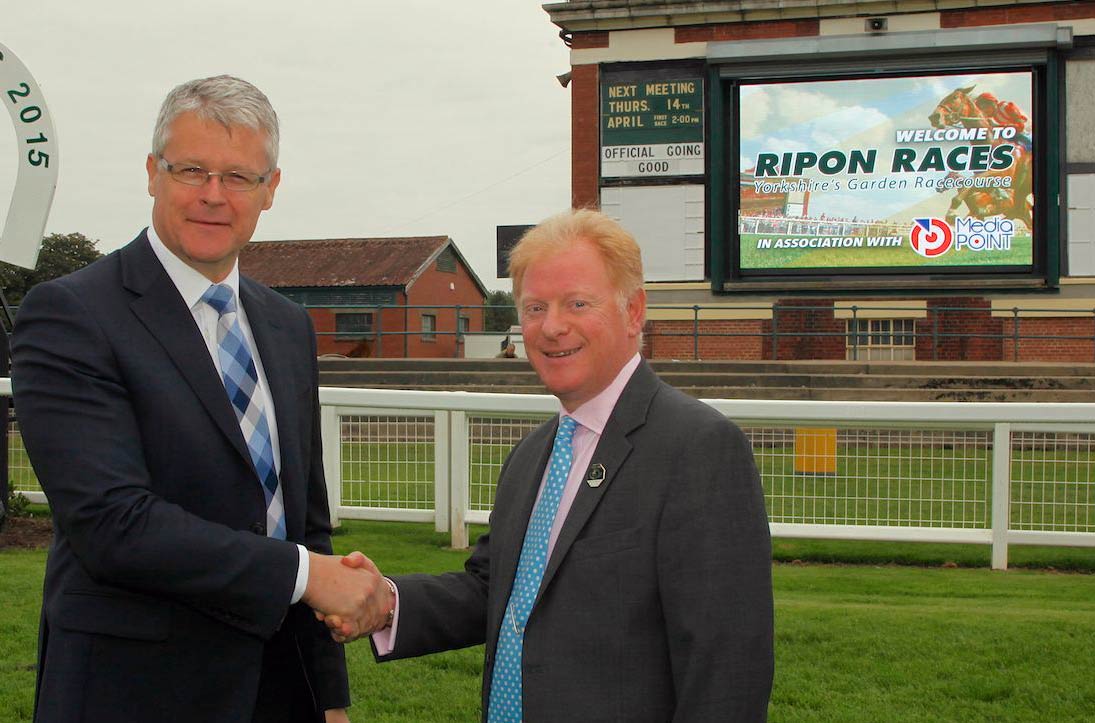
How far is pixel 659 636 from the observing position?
6.62ft

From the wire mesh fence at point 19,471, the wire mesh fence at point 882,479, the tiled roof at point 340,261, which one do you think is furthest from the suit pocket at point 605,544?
the tiled roof at point 340,261

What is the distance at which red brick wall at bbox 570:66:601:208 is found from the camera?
21031 mm

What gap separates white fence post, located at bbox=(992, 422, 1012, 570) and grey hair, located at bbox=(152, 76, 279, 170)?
502 cm

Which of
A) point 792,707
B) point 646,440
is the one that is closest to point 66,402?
point 646,440

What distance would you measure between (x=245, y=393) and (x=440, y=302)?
41.7 metres

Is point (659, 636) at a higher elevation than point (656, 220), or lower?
lower

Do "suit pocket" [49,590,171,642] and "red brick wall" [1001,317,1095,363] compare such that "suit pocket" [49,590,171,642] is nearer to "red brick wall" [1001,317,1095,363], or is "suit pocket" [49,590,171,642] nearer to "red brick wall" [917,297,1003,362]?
"red brick wall" [917,297,1003,362]

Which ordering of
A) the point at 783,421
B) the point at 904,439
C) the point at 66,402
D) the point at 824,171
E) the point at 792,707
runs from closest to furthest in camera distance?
the point at 66,402
the point at 792,707
the point at 783,421
the point at 904,439
the point at 824,171

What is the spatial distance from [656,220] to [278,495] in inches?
744

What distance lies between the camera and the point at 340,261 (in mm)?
40281

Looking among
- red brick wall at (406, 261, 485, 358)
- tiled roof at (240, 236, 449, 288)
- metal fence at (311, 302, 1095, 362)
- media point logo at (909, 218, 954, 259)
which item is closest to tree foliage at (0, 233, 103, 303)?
tiled roof at (240, 236, 449, 288)

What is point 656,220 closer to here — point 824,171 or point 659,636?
point 824,171

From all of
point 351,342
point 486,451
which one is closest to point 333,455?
point 486,451

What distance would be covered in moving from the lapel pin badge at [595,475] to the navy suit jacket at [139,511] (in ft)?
1.98
